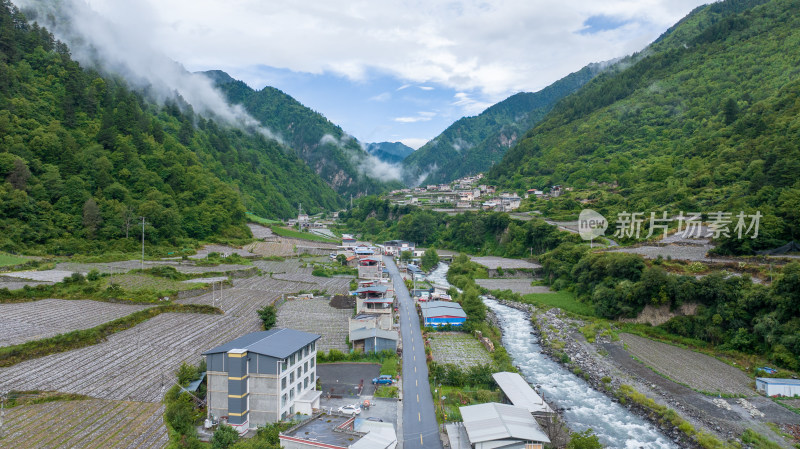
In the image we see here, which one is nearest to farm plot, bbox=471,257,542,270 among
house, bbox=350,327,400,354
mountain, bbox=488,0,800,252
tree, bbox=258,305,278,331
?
mountain, bbox=488,0,800,252

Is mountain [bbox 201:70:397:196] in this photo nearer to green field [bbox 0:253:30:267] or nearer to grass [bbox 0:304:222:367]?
green field [bbox 0:253:30:267]

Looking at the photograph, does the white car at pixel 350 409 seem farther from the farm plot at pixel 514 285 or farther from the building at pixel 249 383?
the farm plot at pixel 514 285

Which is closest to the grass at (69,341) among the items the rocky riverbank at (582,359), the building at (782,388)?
the rocky riverbank at (582,359)

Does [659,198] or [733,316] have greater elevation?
[659,198]

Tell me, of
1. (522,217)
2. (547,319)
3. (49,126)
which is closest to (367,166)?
(522,217)

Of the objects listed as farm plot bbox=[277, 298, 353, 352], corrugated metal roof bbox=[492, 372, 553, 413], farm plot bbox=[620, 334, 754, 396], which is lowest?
farm plot bbox=[620, 334, 754, 396]

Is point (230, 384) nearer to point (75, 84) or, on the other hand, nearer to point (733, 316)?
point (733, 316)
